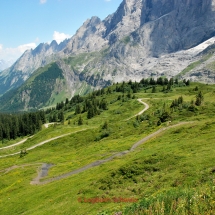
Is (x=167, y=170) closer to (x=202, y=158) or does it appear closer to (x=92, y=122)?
(x=202, y=158)

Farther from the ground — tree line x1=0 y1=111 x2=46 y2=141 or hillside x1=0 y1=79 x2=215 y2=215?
hillside x1=0 y1=79 x2=215 y2=215

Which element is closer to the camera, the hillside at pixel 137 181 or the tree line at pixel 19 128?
the hillside at pixel 137 181

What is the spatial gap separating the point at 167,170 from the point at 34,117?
181m

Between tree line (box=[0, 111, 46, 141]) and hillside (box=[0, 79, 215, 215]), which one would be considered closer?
hillside (box=[0, 79, 215, 215])

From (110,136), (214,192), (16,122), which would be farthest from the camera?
(16,122)

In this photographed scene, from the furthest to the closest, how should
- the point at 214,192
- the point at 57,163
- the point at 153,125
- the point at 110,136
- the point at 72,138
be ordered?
1. the point at 72,138
2. the point at 110,136
3. the point at 153,125
4. the point at 57,163
5. the point at 214,192

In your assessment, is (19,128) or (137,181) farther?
(19,128)

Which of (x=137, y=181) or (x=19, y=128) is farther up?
(x=137, y=181)

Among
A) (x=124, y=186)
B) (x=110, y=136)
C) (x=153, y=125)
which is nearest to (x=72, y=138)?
(x=110, y=136)

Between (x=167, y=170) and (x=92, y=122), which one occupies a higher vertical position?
(x=167, y=170)

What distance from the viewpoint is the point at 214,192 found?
1377 cm

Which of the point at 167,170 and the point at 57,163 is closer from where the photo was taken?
the point at 167,170

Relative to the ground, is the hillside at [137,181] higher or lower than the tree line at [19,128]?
higher

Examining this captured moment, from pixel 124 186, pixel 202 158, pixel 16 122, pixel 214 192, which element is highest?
pixel 214 192
